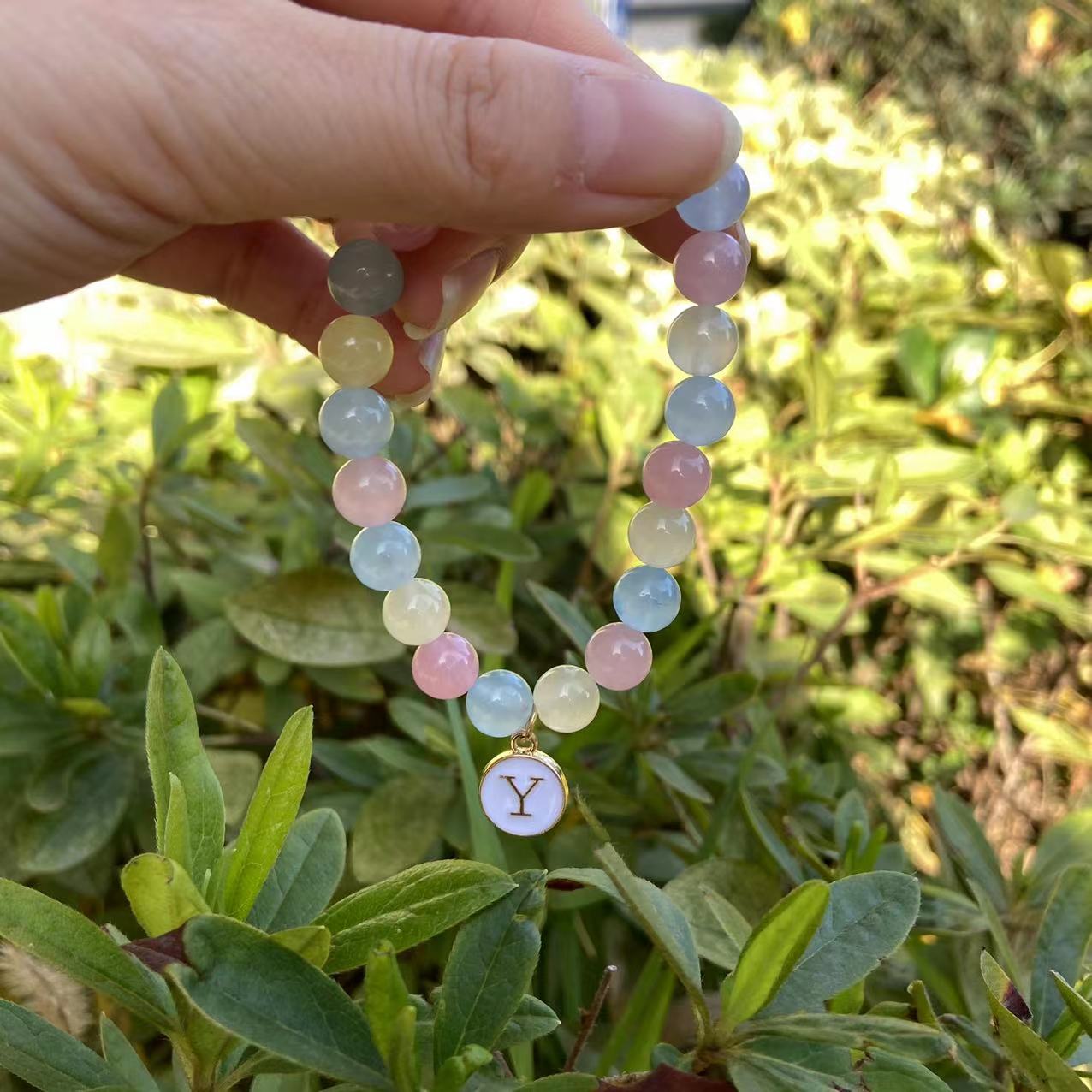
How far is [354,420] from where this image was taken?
870mm

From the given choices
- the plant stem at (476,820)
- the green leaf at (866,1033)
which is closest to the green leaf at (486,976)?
the green leaf at (866,1033)

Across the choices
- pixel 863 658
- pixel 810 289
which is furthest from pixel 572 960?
pixel 810 289

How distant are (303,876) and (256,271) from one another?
2.47 ft

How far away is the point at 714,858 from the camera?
2.51 feet

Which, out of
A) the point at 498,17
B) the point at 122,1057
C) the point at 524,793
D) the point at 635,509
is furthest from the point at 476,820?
the point at 498,17

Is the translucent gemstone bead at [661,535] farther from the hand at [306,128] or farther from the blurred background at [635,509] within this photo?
the hand at [306,128]

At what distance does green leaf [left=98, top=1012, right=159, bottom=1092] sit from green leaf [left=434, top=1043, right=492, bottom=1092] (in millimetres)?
193

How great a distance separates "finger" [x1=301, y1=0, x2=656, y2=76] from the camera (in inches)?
38.0

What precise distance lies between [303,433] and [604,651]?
53 cm

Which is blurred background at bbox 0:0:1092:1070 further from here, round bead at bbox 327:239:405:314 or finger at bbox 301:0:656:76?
finger at bbox 301:0:656:76

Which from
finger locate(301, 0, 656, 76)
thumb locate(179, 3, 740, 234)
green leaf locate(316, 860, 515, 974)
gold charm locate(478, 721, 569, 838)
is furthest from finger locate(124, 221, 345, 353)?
green leaf locate(316, 860, 515, 974)

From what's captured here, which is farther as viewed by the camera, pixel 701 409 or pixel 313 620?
pixel 313 620

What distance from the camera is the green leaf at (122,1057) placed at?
0.57 metres

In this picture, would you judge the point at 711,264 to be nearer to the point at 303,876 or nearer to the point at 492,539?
the point at 492,539
